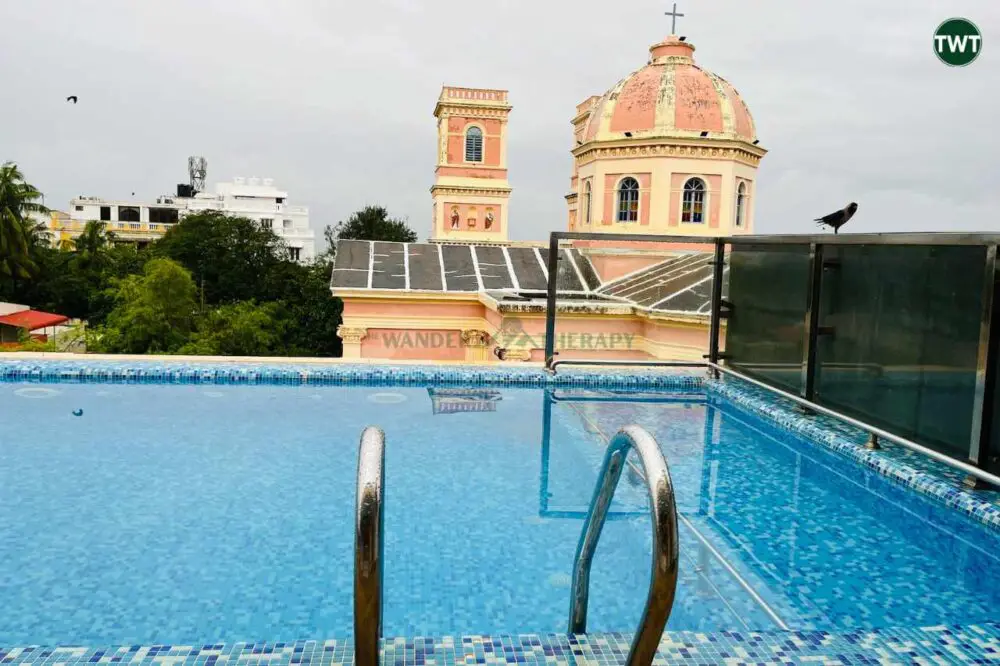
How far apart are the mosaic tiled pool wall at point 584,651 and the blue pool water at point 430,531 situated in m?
0.71

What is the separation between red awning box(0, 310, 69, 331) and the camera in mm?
33438

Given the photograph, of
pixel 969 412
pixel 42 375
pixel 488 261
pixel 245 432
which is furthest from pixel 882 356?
pixel 488 261

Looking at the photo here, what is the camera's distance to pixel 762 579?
3.70 meters

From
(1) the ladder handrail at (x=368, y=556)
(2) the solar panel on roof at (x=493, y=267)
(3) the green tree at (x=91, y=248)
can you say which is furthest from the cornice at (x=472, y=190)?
(1) the ladder handrail at (x=368, y=556)

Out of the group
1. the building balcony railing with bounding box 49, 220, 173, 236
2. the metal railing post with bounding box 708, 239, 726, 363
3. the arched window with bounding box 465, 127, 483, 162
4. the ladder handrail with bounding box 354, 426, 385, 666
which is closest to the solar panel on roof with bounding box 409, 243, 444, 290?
the metal railing post with bounding box 708, 239, 726, 363

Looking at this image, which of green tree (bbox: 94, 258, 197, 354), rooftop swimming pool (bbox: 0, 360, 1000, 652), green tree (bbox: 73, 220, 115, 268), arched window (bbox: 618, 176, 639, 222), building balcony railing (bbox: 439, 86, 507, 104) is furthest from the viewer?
green tree (bbox: 73, 220, 115, 268)

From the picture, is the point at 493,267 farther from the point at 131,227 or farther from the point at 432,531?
the point at 131,227

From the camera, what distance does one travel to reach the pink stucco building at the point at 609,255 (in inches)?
701

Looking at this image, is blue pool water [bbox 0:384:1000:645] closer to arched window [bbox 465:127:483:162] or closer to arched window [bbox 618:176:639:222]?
arched window [bbox 618:176:639:222]

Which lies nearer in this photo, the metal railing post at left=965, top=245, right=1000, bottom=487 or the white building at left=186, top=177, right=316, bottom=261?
the metal railing post at left=965, top=245, right=1000, bottom=487

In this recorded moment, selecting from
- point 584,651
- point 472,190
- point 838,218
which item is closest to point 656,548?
point 584,651

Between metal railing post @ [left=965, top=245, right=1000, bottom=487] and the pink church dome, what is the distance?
1744 cm

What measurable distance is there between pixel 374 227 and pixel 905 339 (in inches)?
1978

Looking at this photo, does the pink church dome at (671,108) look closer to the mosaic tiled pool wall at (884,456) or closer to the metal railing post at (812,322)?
the mosaic tiled pool wall at (884,456)
